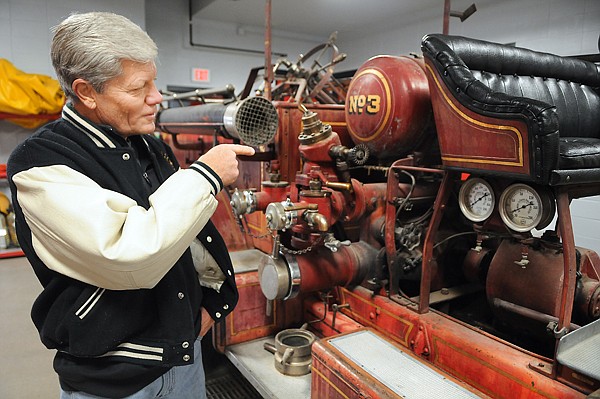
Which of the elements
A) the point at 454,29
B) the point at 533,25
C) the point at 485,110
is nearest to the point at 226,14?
the point at 454,29

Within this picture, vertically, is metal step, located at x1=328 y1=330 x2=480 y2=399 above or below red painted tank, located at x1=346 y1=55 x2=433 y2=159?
below

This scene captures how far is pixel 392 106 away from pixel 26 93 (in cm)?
494

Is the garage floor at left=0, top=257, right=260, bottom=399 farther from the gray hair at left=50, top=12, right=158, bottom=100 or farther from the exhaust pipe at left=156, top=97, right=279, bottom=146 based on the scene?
the gray hair at left=50, top=12, right=158, bottom=100

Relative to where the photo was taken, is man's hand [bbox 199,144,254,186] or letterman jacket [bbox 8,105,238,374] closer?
letterman jacket [bbox 8,105,238,374]

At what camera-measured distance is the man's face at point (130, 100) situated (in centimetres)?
110

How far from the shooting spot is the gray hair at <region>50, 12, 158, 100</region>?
1.04 meters

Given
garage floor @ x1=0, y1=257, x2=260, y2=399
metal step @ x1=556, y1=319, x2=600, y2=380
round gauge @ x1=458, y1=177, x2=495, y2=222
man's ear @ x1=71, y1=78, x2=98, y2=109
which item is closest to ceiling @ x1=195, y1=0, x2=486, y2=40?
round gauge @ x1=458, y1=177, x2=495, y2=222

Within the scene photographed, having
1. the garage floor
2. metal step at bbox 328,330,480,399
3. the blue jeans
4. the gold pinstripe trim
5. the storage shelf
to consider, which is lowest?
the garage floor

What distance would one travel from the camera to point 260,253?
330cm

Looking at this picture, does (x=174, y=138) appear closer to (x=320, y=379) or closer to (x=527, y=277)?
(x=320, y=379)

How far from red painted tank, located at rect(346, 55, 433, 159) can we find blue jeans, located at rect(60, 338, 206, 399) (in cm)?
141

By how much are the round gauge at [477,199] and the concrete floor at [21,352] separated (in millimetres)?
2620

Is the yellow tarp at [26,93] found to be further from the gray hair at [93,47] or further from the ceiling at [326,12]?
the gray hair at [93,47]

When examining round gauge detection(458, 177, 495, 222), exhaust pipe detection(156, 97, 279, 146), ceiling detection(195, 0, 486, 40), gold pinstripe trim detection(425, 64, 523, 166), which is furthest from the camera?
ceiling detection(195, 0, 486, 40)
